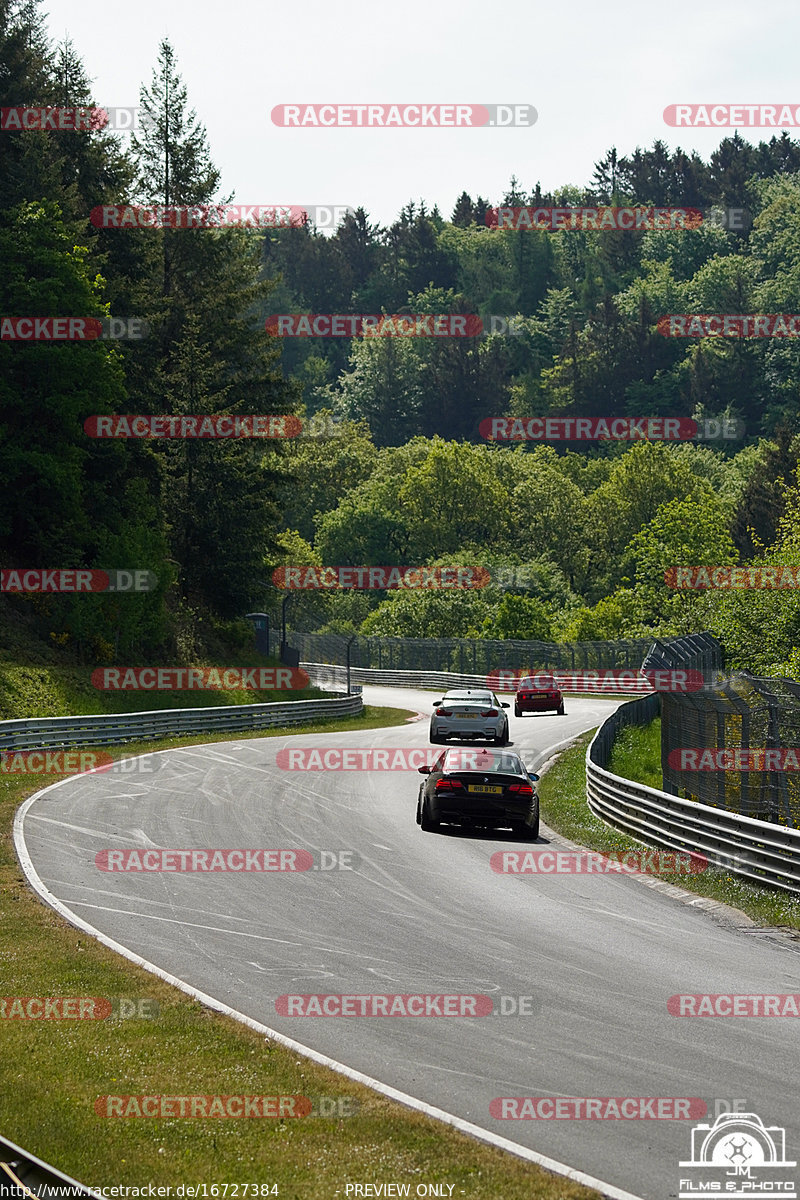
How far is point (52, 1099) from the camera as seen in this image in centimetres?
798

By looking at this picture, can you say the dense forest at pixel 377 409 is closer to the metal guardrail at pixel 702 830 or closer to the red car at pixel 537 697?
the red car at pixel 537 697

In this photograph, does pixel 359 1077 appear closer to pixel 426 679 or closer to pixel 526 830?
pixel 526 830

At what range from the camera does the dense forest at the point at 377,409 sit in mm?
48125

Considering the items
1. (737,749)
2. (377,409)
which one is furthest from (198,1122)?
(377,409)

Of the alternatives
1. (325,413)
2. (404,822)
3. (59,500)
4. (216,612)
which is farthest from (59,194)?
(325,413)

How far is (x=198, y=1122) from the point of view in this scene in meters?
7.67

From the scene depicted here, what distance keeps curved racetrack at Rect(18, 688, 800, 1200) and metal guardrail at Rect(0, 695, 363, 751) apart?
34.6 ft

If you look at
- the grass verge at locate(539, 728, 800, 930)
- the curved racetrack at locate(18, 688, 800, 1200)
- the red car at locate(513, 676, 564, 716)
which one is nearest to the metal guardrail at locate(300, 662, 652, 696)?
the red car at locate(513, 676, 564, 716)

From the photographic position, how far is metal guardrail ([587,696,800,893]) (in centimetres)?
1577

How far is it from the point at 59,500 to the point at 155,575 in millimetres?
4656

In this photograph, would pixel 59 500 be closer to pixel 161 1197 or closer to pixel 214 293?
pixel 214 293

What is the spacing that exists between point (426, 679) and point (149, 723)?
38040mm

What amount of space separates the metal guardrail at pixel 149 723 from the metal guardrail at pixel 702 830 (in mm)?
14893

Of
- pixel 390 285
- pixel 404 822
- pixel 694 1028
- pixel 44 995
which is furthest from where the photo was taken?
pixel 390 285
